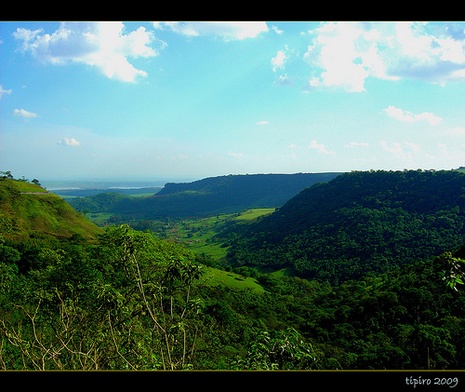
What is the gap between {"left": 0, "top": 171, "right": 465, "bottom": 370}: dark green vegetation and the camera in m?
2.81

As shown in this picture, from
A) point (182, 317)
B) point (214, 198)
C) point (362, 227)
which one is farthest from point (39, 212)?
point (214, 198)

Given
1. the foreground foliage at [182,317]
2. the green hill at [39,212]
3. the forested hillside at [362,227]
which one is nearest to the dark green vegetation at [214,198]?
the forested hillside at [362,227]

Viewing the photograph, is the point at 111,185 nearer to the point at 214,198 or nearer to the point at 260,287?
the point at 214,198

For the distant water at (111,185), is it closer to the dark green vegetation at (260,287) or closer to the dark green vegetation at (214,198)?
the dark green vegetation at (214,198)

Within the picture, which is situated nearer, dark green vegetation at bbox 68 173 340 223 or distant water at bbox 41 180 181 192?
distant water at bbox 41 180 181 192

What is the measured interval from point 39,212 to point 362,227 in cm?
4403

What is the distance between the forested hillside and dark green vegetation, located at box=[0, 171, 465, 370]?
25cm

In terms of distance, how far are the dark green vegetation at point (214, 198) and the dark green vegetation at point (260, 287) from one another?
33.3 m

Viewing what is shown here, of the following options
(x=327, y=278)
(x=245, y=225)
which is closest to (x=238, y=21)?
(x=327, y=278)

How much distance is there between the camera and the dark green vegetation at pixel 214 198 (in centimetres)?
10850

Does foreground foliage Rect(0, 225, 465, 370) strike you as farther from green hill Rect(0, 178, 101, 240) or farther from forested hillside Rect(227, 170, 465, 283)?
forested hillside Rect(227, 170, 465, 283)

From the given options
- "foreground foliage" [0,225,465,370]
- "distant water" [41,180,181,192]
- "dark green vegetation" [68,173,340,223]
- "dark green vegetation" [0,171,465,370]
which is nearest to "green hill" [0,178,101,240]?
"dark green vegetation" [0,171,465,370]
